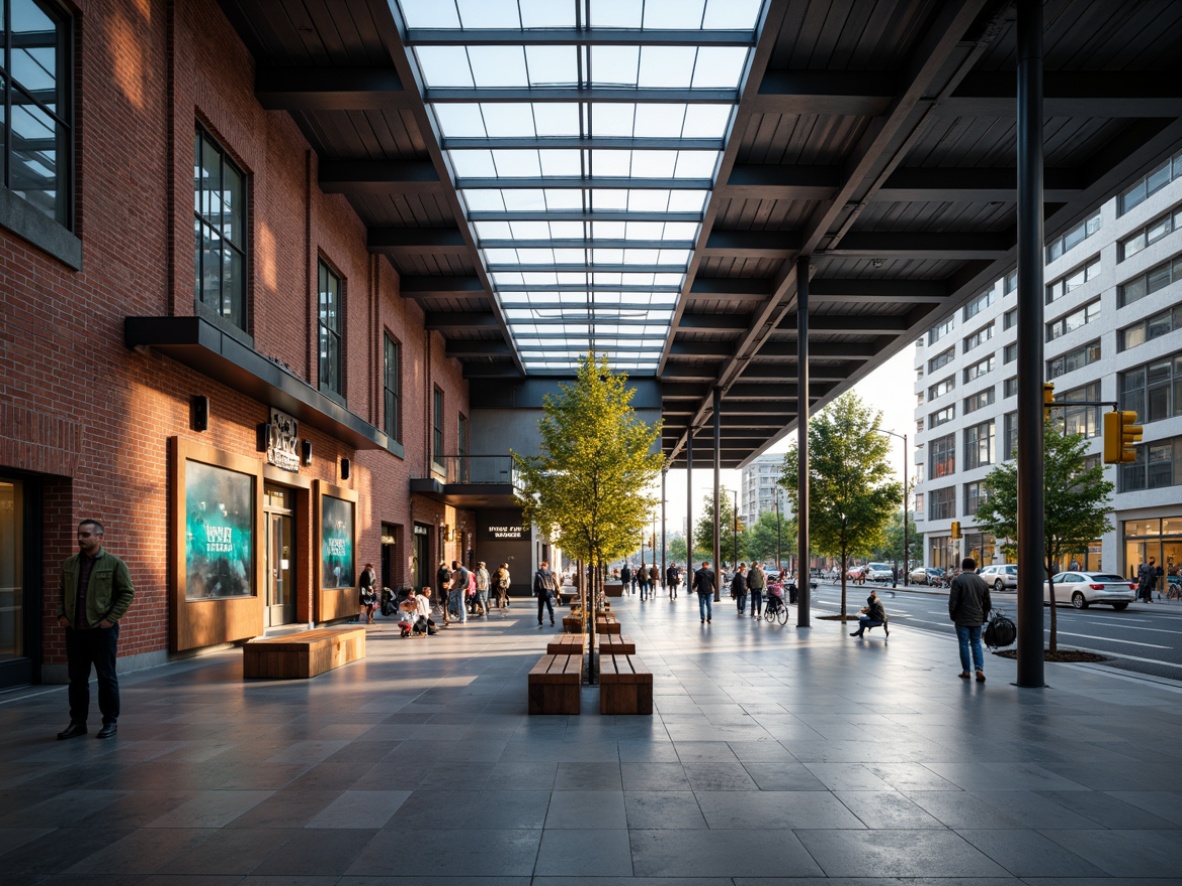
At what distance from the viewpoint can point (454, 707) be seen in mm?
10656

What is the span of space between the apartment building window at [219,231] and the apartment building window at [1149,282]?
46101 millimetres

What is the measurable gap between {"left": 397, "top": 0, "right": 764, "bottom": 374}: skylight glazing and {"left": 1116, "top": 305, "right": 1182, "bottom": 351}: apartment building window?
31614 millimetres

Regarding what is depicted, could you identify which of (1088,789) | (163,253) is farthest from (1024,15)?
(163,253)

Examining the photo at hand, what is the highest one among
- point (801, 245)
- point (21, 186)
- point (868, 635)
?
point (801, 245)

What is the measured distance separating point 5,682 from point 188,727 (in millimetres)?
3574

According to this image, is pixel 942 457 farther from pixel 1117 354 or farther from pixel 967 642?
pixel 967 642

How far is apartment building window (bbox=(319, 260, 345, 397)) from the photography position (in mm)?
23094

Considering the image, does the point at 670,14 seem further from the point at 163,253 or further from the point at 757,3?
the point at 163,253

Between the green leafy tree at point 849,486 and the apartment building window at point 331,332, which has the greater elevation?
the apartment building window at point 331,332

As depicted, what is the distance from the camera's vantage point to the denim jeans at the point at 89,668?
8.83 metres

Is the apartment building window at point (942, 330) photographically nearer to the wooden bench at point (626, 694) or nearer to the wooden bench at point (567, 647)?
the wooden bench at point (567, 647)

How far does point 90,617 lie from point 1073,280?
62.1 metres

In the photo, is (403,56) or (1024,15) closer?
(1024,15)

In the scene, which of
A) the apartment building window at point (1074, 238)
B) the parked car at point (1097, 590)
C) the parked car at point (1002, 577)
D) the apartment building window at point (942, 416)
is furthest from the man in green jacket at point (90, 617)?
the apartment building window at point (942, 416)
